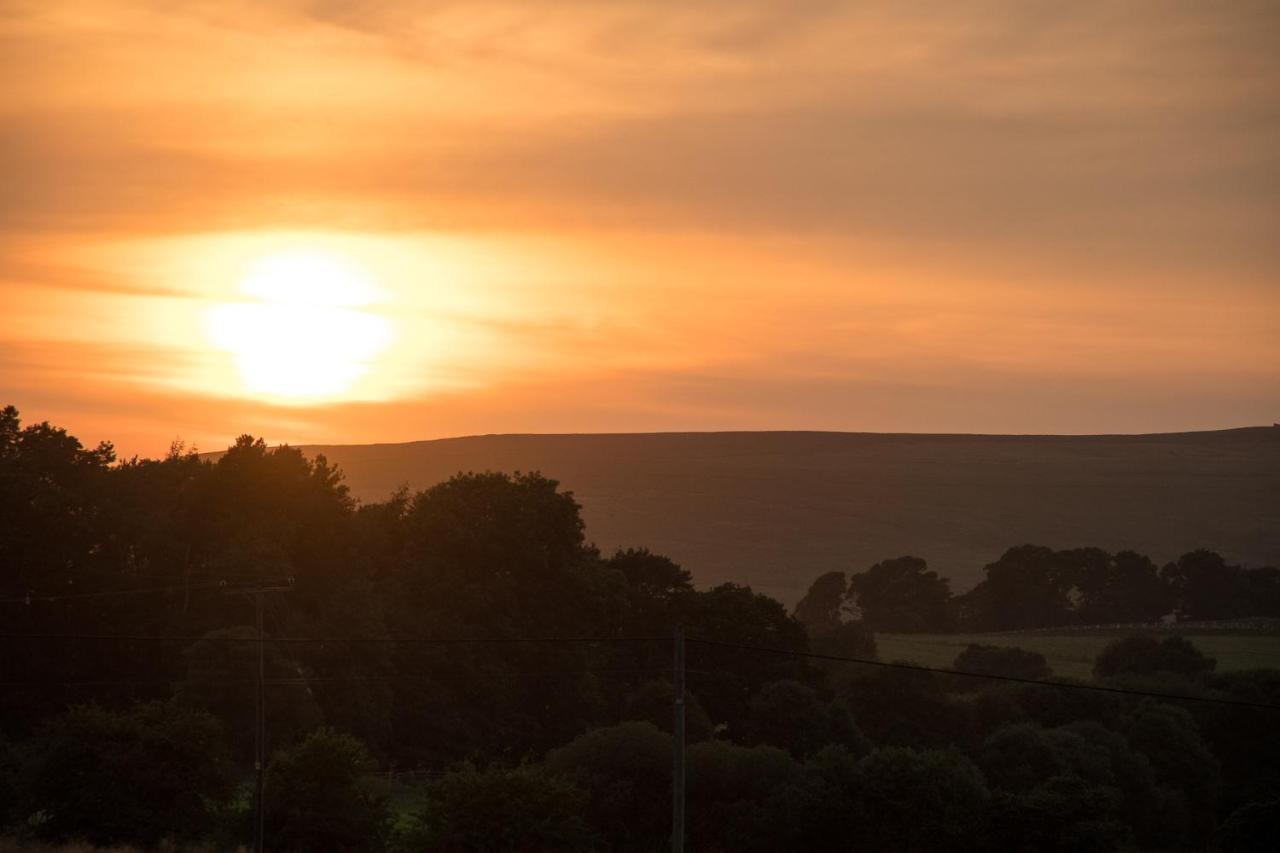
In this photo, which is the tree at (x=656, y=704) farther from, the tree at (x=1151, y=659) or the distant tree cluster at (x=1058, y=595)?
the distant tree cluster at (x=1058, y=595)

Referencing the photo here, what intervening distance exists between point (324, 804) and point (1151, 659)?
6229 centimetres

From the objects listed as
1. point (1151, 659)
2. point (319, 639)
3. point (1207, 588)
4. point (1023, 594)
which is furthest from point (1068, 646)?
point (319, 639)

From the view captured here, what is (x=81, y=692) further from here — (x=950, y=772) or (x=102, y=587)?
(x=950, y=772)

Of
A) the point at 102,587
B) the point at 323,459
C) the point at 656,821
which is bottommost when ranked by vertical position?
the point at 656,821

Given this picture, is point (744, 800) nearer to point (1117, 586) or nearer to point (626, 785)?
point (626, 785)

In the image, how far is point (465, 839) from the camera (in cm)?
4950

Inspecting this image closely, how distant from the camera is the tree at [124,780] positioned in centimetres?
5156

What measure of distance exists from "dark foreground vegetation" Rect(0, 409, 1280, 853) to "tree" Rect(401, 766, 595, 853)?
0.11m

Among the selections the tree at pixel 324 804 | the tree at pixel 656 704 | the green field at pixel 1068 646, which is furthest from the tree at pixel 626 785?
the green field at pixel 1068 646

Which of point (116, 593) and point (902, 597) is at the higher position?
point (116, 593)

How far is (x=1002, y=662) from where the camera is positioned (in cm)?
10400

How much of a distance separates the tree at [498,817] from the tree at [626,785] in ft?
27.5

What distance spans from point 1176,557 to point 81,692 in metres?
134

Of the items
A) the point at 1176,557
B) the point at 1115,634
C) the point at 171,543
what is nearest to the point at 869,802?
the point at 171,543
